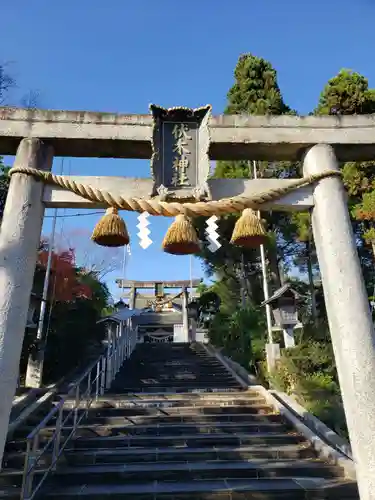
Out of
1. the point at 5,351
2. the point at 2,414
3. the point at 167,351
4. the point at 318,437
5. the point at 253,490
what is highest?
the point at 167,351

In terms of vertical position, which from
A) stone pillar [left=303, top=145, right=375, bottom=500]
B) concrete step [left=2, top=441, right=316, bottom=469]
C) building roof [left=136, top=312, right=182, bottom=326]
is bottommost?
concrete step [left=2, top=441, right=316, bottom=469]

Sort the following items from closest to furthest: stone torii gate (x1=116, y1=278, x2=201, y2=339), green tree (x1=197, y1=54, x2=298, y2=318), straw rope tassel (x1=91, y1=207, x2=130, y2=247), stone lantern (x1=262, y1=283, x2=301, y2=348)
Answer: straw rope tassel (x1=91, y1=207, x2=130, y2=247) → stone lantern (x1=262, y1=283, x2=301, y2=348) → green tree (x1=197, y1=54, x2=298, y2=318) → stone torii gate (x1=116, y1=278, x2=201, y2=339)

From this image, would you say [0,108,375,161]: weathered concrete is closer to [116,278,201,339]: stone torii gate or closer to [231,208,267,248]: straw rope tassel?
[231,208,267,248]: straw rope tassel

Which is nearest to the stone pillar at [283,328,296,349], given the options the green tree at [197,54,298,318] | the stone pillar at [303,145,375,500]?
the green tree at [197,54,298,318]

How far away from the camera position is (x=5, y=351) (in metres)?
3.35

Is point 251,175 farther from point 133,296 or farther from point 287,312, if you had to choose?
point 133,296


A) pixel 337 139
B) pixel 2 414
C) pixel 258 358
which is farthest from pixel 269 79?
pixel 2 414

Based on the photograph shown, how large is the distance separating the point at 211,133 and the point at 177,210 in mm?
978

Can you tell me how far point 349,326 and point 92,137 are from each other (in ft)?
10.0

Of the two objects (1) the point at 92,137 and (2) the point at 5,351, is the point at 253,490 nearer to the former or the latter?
(2) the point at 5,351

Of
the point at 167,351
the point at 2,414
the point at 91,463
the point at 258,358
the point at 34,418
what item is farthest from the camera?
the point at 167,351

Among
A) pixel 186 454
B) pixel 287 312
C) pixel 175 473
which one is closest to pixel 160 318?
pixel 287 312

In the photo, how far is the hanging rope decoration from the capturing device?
151 inches

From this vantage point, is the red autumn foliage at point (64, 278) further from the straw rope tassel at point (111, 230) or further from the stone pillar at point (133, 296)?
the stone pillar at point (133, 296)
